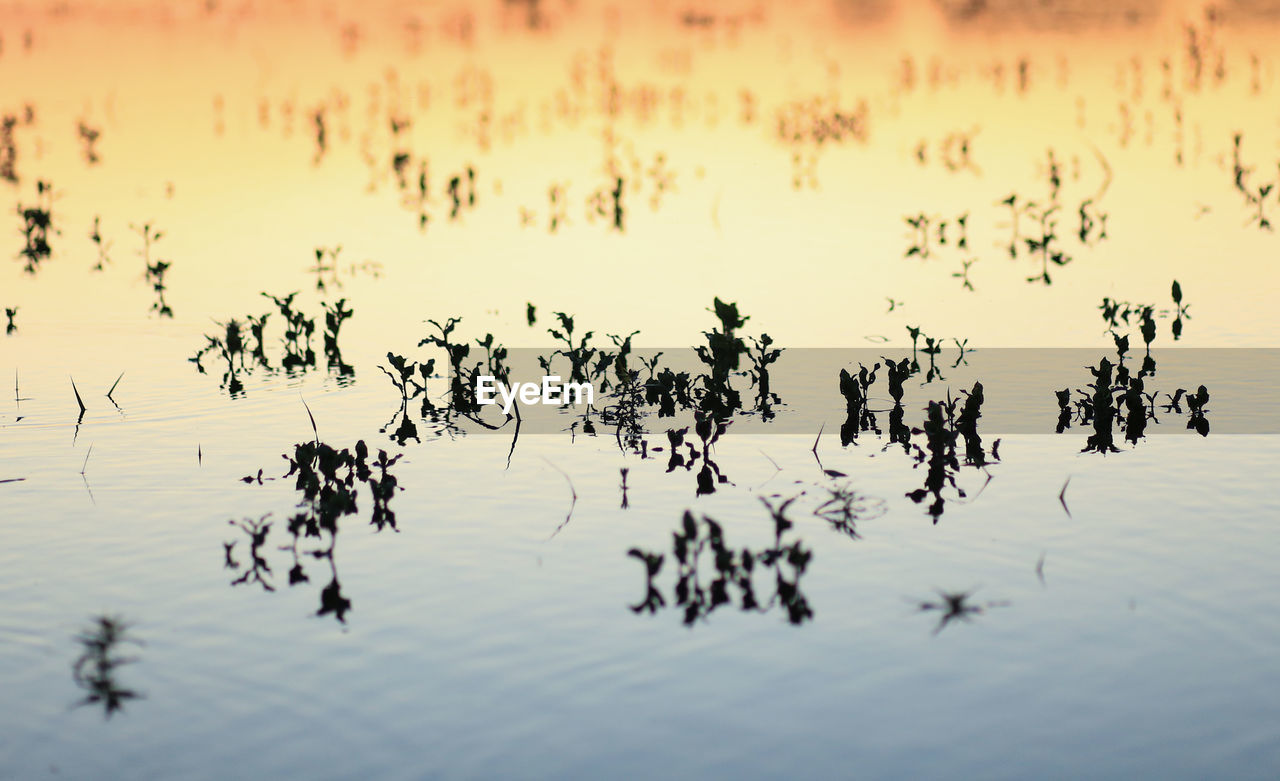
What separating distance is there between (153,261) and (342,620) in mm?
11719

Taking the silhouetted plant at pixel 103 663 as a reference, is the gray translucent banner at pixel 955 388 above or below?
above

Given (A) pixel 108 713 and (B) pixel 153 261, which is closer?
(A) pixel 108 713

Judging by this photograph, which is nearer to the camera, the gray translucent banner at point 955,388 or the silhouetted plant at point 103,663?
the silhouetted plant at point 103,663

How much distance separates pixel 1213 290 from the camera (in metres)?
12.9

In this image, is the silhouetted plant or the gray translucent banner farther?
the gray translucent banner

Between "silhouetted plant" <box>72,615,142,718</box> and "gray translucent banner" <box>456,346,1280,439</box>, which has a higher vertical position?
"gray translucent banner" <box>456,346,1280,439</box>

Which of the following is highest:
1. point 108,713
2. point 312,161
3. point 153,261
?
point 312,161

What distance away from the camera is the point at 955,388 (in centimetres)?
951

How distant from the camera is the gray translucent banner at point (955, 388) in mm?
8367

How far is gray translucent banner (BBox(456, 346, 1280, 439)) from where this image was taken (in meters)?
8.37

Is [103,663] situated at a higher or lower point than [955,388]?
lower

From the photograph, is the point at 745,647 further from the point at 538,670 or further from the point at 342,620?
the point at 342,620

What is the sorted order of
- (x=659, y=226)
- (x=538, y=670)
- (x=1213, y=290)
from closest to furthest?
(x=538, y=670) < (x=1213, y=290) < (x=659, y=226)

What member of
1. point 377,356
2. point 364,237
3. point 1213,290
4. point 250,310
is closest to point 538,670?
point 377,356
